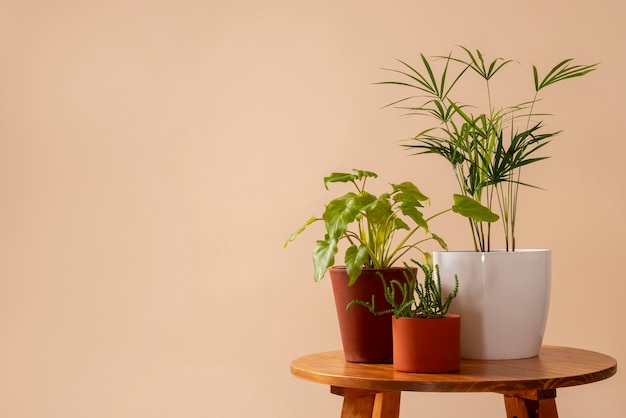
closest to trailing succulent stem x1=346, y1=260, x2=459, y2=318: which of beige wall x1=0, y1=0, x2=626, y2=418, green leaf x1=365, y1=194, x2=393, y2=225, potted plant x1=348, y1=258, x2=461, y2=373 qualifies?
potted plant x1=348, y1=258, x2=461, y2=373

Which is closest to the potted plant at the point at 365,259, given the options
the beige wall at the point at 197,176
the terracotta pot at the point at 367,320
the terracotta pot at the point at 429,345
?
the terracotta pot at the point at 367,320

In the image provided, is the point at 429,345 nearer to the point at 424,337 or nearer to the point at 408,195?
the point at 424,337

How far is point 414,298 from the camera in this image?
152 centimetres

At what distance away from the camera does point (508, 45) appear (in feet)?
7.63

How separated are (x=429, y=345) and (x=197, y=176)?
4.23 ft

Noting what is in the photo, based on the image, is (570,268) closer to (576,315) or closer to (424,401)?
(576,315)

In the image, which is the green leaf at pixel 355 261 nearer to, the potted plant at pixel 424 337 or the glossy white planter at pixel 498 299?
the potted plant at pixel 424 337

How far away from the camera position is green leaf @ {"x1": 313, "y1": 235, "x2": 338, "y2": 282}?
4.98 feet

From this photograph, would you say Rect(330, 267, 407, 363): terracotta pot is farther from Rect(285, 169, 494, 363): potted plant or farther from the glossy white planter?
the glossy white planter

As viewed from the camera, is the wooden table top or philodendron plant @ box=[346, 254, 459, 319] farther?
philodendron plant @ box=[346, 254, 459, 319]

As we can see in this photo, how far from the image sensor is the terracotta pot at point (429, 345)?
144cm

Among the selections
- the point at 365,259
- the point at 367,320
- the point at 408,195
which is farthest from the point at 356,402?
the point at 408,195

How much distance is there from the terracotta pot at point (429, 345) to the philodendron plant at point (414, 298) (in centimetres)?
3

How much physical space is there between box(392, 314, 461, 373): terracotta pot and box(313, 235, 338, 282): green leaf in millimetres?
171
